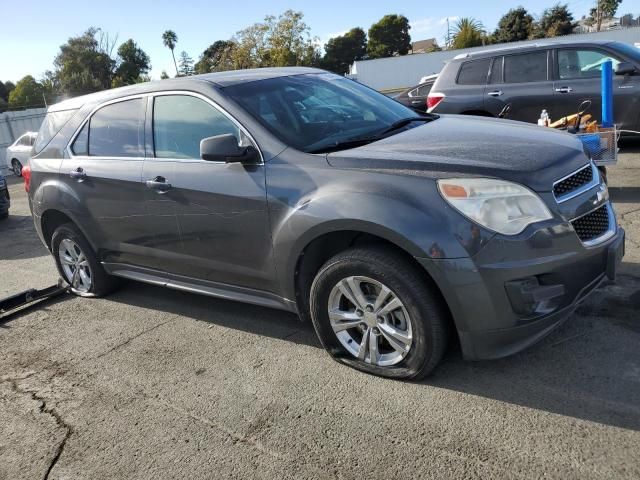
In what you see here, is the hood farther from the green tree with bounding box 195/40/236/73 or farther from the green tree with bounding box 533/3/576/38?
the green tree with bounding box 533/3/576/38

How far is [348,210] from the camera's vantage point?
3.04m

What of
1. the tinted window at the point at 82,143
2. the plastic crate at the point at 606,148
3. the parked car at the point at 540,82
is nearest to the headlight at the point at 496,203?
the tinted window at the point at 82,143

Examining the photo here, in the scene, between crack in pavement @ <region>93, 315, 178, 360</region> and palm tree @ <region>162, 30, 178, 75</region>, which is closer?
crack in pavement @ <region>93, 315, 178, 360</region>

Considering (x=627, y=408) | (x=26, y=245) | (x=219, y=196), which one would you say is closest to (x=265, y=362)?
(x=219, y=196)

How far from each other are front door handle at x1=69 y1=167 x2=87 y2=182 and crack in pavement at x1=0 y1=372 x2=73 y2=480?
1.56 meters

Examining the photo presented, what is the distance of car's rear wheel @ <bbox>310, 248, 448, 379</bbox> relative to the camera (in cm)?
295

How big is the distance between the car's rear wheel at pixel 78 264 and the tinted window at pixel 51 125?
2.52 ft

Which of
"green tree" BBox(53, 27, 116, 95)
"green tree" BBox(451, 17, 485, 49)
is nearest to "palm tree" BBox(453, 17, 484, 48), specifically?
"green tree" BBox(451, 17, 485, 49)

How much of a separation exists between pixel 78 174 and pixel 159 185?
107 cm

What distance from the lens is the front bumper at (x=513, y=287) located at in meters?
2.75

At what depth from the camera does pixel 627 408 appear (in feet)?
8.89

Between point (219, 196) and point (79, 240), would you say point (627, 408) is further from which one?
point (79, 240)

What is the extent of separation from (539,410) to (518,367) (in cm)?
41

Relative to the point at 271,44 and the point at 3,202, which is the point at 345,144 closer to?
the point at 3,202
